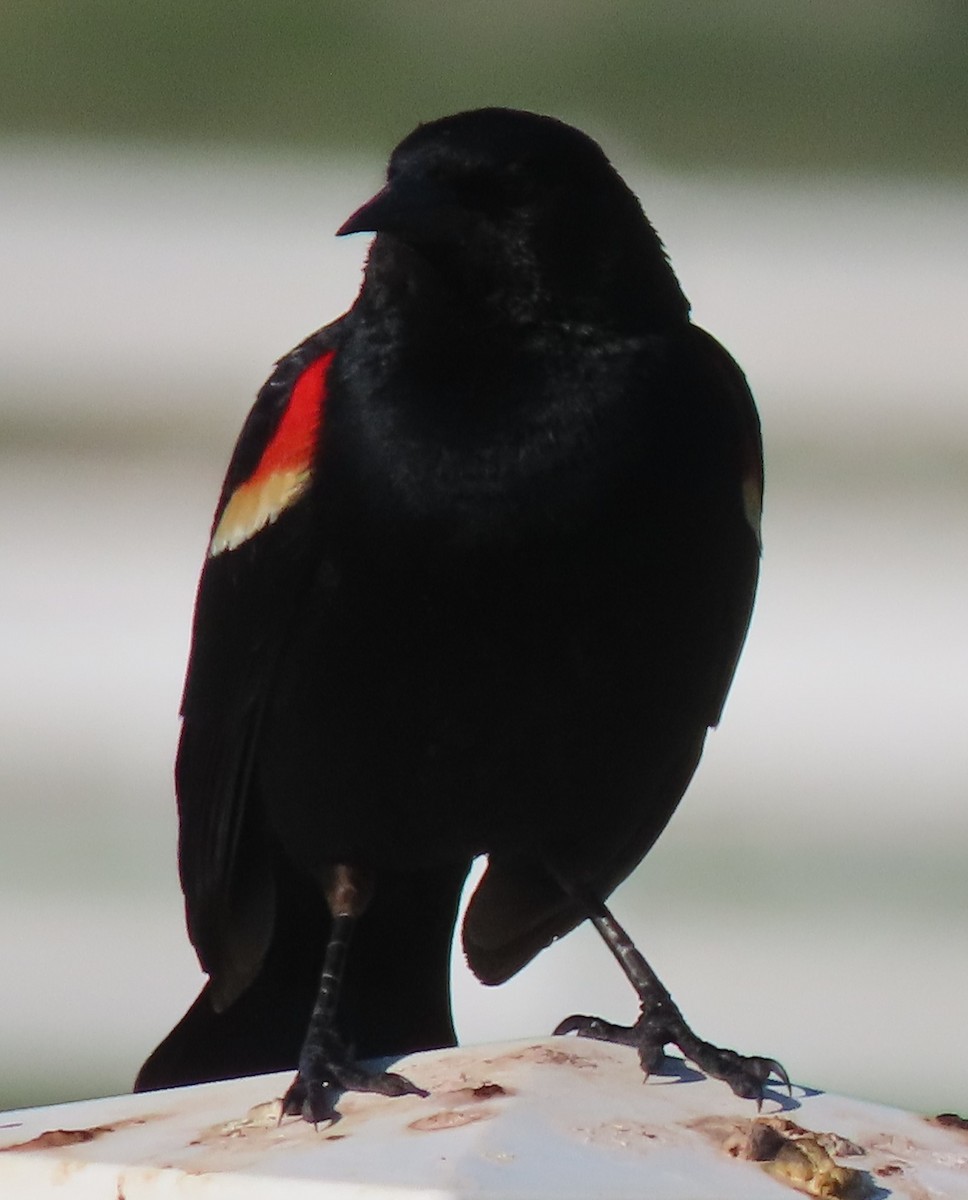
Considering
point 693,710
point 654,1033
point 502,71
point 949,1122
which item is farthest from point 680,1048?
point 502,71

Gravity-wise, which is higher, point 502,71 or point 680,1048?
point 502,71

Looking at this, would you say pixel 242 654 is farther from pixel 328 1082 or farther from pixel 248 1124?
pixel 248 1124

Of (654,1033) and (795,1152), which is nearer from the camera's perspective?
(795,1152)

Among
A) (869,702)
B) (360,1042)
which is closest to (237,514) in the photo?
(360,1042)

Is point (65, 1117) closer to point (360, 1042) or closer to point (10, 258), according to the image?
point (360, 1042)

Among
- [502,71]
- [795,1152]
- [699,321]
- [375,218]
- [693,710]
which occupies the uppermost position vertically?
[502,71]

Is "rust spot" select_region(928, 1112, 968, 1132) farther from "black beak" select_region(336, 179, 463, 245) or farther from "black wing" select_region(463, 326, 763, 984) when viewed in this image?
"black beak" select_region(336, 179, 463, 245)
